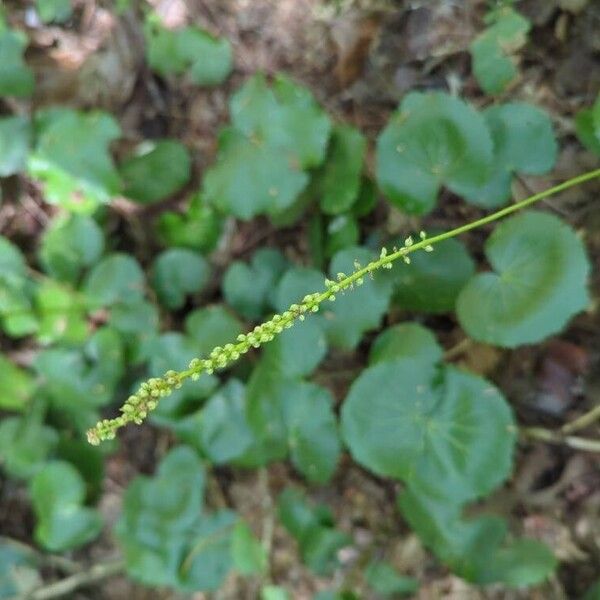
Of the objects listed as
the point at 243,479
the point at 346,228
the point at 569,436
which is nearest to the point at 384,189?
the point at 346,228

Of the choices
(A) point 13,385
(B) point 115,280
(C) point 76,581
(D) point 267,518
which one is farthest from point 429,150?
(C) point 76,581

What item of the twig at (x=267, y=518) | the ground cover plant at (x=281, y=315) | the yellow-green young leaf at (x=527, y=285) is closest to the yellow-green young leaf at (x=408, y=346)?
the ground cover plant at (x=281, y=315)

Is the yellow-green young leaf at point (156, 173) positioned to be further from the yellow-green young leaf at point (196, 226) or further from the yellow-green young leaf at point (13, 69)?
the yellow-green young leaf at point (13, 69)

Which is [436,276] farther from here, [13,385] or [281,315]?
[13,385]

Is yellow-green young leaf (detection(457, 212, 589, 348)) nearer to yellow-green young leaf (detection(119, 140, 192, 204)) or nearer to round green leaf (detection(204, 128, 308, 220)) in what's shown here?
round green leaf (detection(204, 128, 308, 220))

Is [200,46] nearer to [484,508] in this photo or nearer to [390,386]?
[390,386]

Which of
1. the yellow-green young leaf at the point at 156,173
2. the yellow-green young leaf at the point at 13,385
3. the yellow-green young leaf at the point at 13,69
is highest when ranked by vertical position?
the yellow-green young leaf at the point at 13,69

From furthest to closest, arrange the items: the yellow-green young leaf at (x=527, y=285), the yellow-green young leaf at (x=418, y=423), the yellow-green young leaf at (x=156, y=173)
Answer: the yellow-green young leaf at (x=156, y=173) → the yellow-green young leaf at (x=418, y=423) → the yellow-green young leaf at (x=527, y=285)
